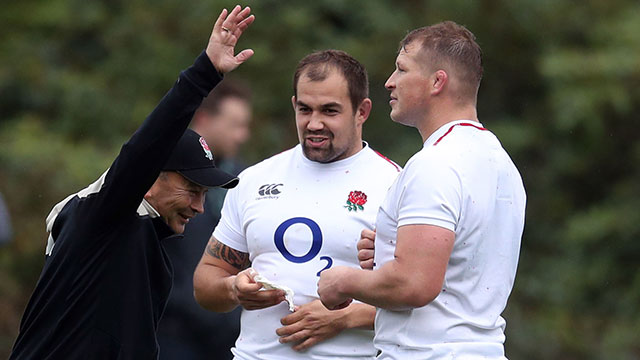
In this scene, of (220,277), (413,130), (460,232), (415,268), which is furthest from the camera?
(413,130)

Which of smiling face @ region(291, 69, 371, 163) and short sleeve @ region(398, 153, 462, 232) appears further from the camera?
smiling face @ region(291, 69, 371, 163)

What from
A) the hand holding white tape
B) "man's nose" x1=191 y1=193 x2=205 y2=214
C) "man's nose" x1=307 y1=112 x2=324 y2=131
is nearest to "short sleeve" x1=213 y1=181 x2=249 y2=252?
the hand holding white tape

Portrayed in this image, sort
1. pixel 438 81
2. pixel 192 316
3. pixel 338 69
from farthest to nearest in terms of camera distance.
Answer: pixel 192 316 < pixel 338 69 < pixel 438 81

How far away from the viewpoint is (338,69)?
4.38 metres

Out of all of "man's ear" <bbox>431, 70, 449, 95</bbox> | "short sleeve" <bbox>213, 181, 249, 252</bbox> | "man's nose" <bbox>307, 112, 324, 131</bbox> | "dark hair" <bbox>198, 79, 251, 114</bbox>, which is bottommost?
"short sleeve" <bbox>213, 181, 249, 252</bbox>

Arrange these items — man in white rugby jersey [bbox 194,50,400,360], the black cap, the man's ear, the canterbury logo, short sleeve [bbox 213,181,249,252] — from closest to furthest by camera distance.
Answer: the man's ear
the black cap
man in white rugby jersey [bbox 194,50,400,360]
the canterbury logo
short sleeve [bbox 213,181,249,252]

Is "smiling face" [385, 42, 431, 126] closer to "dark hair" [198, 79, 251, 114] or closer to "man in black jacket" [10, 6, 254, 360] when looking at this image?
"man in black jacket" [10, 6, 254, 360]

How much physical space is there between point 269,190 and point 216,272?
48 cm

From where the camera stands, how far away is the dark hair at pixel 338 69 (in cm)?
437

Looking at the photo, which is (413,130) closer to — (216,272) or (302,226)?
(216,272)

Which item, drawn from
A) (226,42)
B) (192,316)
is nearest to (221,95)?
(192,316)

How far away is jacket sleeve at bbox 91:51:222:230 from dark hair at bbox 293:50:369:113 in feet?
3.23

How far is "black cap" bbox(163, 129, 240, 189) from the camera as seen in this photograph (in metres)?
3.74

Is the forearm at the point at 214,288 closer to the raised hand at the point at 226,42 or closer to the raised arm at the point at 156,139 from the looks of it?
the raised arm at the point at 156,139
